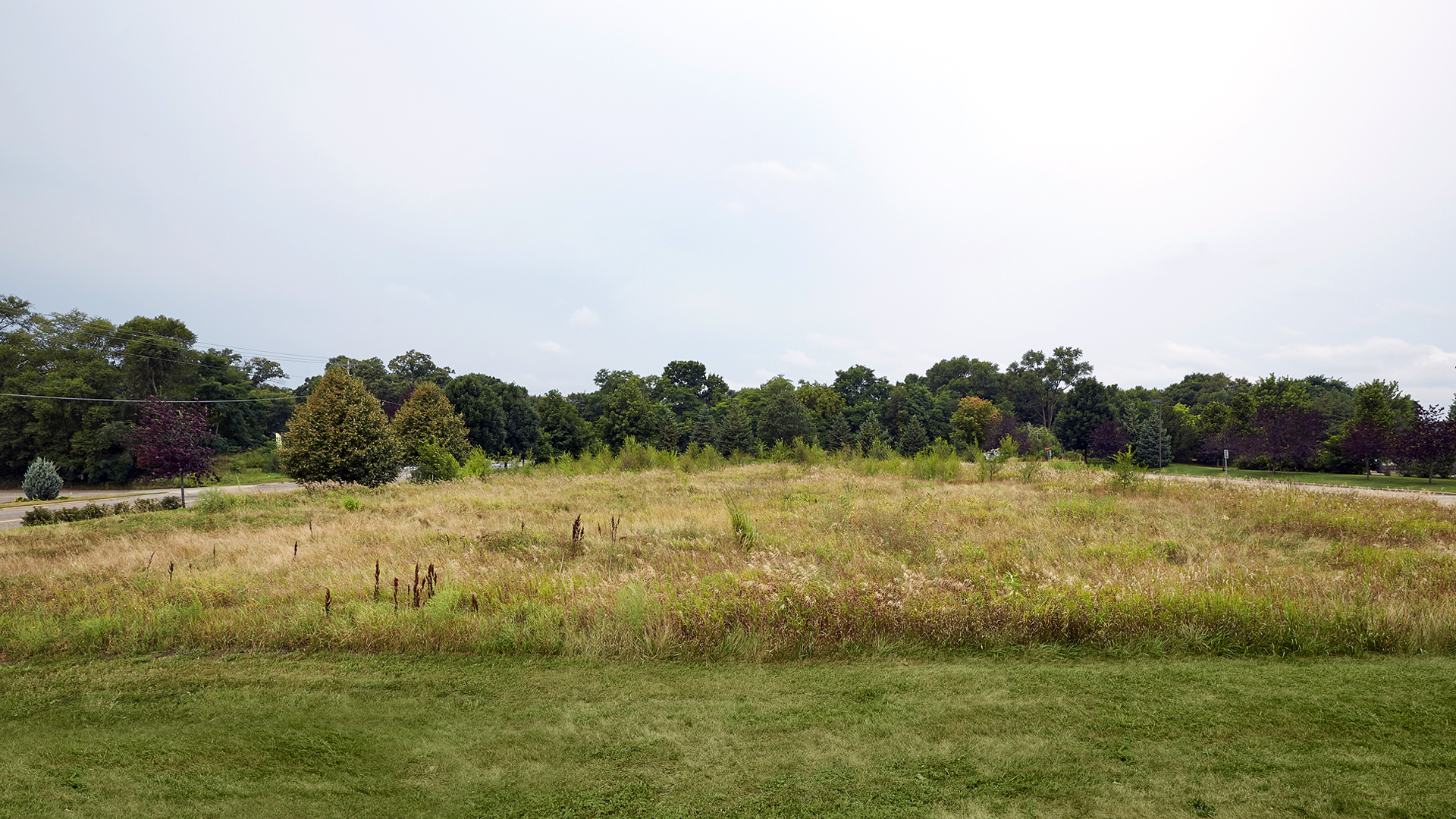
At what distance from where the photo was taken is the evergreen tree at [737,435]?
48.4 meters

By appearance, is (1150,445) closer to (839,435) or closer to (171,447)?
(839,435)

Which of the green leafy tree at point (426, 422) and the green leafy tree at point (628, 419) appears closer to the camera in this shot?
the green leafy tree at point (426, 422)

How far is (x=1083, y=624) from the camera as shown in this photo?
4871 mm

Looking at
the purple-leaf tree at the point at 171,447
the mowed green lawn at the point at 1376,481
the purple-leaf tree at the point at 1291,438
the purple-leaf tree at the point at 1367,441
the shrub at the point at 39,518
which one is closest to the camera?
the shrub at the point at 39,518

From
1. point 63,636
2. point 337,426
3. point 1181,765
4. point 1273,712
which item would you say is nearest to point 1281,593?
point 1273,712

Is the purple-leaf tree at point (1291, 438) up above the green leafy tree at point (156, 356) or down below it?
below

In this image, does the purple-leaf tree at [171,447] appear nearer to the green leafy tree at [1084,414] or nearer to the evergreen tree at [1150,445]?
the evergreen tree at [1150,445]

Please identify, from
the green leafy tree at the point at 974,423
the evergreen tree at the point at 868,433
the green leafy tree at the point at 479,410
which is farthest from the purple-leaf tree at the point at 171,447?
the green leafy tree at the point at 974,423

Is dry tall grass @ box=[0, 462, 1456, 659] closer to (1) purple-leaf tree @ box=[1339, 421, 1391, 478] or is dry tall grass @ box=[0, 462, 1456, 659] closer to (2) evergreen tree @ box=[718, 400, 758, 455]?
(1) purple-leaf tree @ box=[1339, 421, 1391, 478]

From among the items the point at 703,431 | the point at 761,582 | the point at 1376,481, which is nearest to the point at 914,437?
the point at 703,431

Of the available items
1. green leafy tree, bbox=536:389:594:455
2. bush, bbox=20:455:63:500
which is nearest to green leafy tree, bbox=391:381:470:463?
bush, bbox=20:455:63:500

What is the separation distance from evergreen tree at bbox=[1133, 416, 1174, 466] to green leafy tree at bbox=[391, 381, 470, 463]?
145ft

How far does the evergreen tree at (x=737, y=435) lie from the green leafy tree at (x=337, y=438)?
1209 inches

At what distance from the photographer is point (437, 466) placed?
2323 cm
